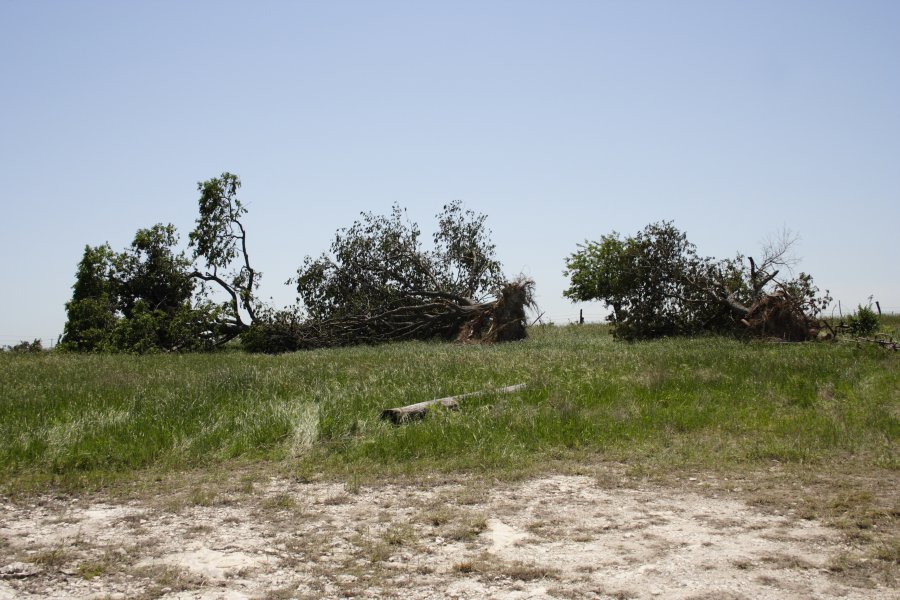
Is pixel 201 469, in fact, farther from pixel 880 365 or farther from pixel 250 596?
pixel 880 365

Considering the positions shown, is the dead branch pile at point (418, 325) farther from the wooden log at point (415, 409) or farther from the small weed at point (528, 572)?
the small weed at point (528, 572)

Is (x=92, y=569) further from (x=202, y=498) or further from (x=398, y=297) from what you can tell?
(x=398, y=297)

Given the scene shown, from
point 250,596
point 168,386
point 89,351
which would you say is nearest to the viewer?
point 250,596

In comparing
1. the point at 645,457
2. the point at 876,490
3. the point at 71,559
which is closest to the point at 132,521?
the point at 71,559

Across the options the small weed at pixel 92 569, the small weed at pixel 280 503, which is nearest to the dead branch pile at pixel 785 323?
the small weed at pixel 280 503

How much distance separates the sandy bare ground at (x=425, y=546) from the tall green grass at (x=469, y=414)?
1.50m

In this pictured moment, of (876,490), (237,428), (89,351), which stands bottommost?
(876,490)

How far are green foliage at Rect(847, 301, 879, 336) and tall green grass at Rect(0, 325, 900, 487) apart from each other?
262 inches

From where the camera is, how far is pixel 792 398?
40.4ft

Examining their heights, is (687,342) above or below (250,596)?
above

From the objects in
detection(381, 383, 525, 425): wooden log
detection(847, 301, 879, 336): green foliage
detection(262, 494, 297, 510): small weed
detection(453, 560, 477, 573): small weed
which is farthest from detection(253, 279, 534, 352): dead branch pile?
detection(453, 560, 477, 573): small weed

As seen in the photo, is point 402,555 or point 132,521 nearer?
point 402,555

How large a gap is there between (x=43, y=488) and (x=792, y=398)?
11.1 m

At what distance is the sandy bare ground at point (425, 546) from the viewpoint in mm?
5281
